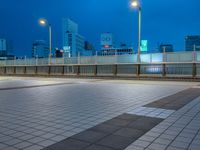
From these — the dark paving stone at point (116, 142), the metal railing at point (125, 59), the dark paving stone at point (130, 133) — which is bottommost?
the dark paving stone at point (116, 142)

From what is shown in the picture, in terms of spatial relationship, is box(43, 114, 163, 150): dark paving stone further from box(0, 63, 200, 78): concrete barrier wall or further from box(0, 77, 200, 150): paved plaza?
box(0, 63, 200, 78): concrete barrier wall

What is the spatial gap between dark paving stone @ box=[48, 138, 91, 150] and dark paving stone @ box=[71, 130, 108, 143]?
17cm

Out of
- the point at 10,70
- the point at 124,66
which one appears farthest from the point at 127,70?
the point at 10,70

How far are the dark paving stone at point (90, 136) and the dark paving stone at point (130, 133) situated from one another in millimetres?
344

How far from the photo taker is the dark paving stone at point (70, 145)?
4.00 meters

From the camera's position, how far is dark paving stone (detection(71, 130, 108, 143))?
4468 millimetres

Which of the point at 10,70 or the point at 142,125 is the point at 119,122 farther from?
the point at 10,70

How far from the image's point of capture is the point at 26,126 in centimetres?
546

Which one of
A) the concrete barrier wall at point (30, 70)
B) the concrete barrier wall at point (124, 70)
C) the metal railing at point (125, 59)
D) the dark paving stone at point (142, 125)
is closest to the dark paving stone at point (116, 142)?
the dark paving stone at point (142, 125)

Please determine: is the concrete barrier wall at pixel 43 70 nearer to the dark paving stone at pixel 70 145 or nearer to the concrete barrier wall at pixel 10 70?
the concrete barrier wall at pixel 10 70

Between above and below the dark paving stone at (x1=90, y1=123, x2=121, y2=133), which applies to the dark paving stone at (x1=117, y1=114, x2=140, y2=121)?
above

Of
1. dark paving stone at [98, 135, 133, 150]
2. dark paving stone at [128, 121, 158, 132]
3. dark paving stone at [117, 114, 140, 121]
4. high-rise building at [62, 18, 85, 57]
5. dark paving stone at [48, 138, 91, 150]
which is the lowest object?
dark paving stone at [48, 138, 91, 150]

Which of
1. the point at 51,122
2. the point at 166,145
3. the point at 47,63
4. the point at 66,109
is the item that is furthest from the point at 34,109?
the point at 47,63

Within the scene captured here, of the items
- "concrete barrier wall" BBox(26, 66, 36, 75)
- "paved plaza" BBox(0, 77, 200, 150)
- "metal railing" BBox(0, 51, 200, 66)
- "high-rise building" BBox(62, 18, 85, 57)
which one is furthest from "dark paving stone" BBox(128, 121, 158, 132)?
"high-rise building" BBox(62, 18, 85, 57)
